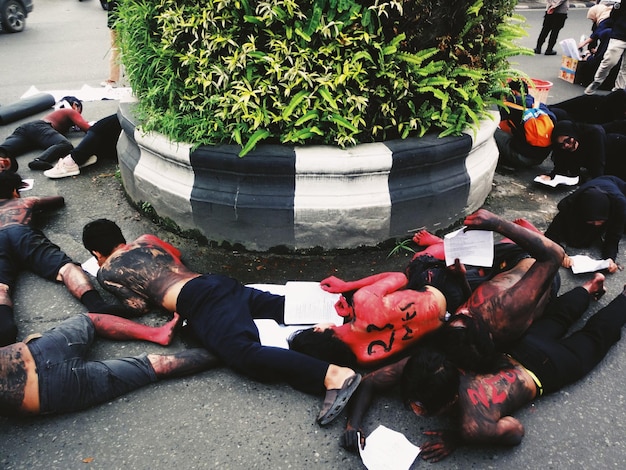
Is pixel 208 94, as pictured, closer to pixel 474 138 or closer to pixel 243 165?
pixel 243 165

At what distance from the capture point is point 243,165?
338cm

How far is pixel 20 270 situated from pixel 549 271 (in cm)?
343

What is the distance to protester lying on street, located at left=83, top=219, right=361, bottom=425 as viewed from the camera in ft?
8.48

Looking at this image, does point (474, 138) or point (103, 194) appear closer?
point (474, 138)

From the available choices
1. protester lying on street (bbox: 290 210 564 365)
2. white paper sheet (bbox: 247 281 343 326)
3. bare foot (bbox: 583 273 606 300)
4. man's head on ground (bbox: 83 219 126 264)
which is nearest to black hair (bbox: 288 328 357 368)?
protester lying on street (bbox: 290 210 564 365)

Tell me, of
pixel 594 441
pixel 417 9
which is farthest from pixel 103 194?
pixel 594 441

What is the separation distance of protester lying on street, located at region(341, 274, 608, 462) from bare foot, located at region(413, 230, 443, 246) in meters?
0.92

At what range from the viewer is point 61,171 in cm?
491

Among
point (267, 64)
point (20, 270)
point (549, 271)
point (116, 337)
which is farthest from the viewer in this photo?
point (20, 270)

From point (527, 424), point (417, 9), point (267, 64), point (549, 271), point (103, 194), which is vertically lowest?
point (103, 194)

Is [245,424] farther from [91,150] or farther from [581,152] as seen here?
[581,152]

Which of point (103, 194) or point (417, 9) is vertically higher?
point (417, 9)

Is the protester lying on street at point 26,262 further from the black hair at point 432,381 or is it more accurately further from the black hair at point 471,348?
the black hair at point 471,348

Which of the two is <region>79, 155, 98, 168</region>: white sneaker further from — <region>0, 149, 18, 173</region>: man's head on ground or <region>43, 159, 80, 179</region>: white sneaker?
<region>0, 149, 18, 173</region>: man's head on ground
